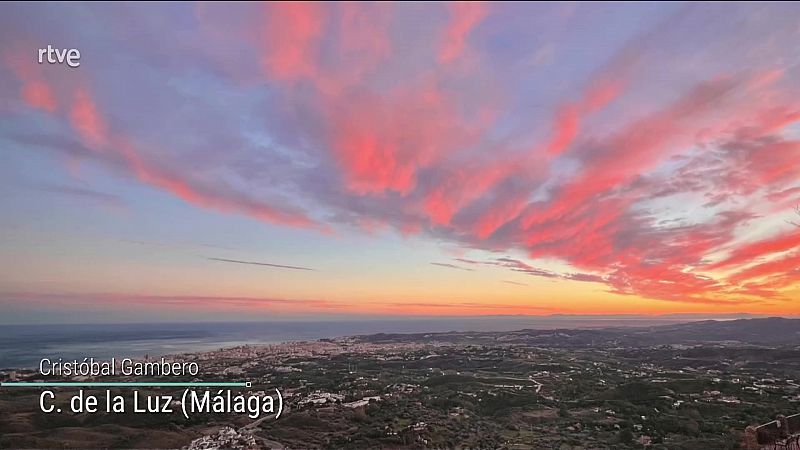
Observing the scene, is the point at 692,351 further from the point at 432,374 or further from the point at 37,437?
the point at 37,437

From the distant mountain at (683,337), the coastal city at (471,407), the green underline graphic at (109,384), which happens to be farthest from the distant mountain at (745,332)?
the green underline graphic at (109,384)

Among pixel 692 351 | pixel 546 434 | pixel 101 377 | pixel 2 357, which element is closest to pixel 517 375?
pixel 546 434

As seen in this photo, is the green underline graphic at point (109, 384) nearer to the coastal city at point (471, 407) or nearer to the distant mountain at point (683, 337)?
the coastal city at point (471, 407)

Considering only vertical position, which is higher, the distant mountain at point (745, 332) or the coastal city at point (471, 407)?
the coastal city at point (471, 407)

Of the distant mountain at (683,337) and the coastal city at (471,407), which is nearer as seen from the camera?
the coastal city at (471,407)

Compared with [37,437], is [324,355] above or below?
below

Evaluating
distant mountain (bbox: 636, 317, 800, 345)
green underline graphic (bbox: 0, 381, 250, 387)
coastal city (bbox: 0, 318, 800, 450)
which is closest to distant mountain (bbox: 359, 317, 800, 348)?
distant mountain (bbox: 636, 317, 800, 345)

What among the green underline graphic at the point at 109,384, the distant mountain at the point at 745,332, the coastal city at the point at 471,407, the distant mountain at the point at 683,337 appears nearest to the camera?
the coastal city at the point at 471,407

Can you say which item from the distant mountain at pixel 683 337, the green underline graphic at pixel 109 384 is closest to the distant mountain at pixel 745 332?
the distant mountain at pixel 683 337

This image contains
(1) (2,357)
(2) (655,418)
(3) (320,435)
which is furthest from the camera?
(1) (2,357)

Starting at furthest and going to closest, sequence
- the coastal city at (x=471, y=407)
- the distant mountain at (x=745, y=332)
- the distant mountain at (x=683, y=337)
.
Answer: the distant mountain at (x=745, y=332)
the distant mountain at (x=683, y=337)
the coastal city at (x=471, y=407)

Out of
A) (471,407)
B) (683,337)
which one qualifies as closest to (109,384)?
(471,407)
